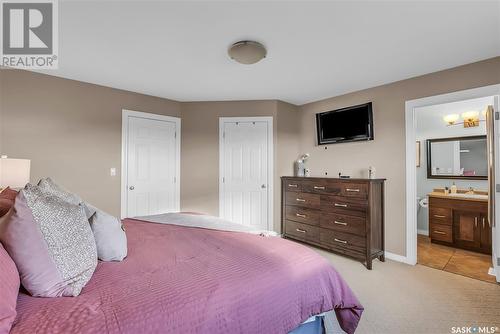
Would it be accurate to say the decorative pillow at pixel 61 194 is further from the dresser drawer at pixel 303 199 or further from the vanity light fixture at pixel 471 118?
the vanity light fixture at pixel 471 118

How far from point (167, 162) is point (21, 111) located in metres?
1.79

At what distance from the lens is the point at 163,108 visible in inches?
150

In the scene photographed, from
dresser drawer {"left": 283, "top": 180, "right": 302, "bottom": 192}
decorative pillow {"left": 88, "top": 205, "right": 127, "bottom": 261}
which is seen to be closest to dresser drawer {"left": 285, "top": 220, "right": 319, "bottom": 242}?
dresser drawer {"left": 283, "top": 180, "right": 302, "bottom": 192}

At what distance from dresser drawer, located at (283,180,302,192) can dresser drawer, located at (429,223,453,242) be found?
217 cm

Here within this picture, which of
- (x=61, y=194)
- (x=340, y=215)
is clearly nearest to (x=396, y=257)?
(x=340, y=215)

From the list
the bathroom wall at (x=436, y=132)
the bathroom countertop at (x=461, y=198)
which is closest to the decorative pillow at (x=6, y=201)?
the bathroom countertop at (x=461, y=198)

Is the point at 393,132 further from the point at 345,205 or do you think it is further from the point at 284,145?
the point at 284,145

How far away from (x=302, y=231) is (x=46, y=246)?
3.07 meters

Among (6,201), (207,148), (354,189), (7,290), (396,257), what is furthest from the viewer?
(207,148)

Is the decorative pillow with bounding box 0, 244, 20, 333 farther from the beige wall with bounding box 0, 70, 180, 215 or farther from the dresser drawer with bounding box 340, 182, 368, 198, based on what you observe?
the dresser drawer with bounding box 340, 182, 368, 198

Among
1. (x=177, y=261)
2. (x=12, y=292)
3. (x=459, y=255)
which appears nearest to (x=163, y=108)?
(x=177, y=261)

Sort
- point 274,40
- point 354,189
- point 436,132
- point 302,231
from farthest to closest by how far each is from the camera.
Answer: point 436,132 < point 302,231 < point 354,189 < point 274,40

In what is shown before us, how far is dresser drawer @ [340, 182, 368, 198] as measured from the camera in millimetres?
2859

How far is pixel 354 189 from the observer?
2943 mm
